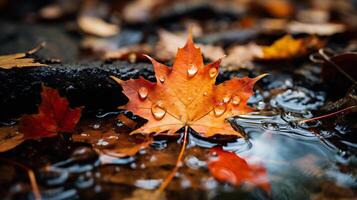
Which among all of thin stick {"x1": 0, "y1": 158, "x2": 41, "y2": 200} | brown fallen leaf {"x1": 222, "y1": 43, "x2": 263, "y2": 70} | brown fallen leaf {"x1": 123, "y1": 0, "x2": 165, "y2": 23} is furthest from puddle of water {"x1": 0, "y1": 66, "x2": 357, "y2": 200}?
brown fallen leaf {"x1": 123, "y1": 0, "x2": 165, "y2": 23}

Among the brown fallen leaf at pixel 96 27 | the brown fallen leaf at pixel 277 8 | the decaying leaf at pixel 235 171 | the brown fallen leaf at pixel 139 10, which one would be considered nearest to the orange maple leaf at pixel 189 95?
the decaying leaf at pixel 235 171

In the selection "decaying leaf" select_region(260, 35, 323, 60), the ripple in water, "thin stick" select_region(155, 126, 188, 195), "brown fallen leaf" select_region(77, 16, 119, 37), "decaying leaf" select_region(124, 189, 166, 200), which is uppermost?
"brown fallen leaf" select_region(77, 16, 119, 37)

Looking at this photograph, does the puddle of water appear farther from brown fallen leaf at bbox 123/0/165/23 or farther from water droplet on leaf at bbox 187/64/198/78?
brown fallen leaf at bbox 123/0/165/23

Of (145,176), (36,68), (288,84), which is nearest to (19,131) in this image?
(36,68)

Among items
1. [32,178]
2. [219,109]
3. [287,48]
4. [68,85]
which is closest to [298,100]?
[287,48]

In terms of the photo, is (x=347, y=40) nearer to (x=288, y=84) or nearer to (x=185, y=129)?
(x=288, y=84)

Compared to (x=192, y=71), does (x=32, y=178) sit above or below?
below

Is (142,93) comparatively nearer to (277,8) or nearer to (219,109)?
(219,109)
